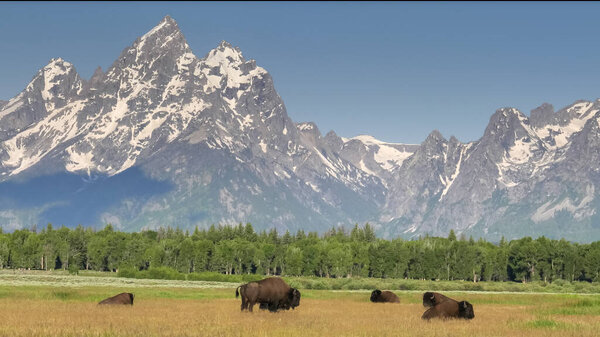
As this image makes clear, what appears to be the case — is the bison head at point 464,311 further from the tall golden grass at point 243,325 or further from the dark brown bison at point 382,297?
the dark brown bison at point 382,297

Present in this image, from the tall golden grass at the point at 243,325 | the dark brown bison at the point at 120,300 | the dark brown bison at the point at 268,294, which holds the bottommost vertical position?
the dark brown bison at the point at 120,300

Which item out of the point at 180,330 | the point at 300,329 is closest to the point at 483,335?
the point at 300,329

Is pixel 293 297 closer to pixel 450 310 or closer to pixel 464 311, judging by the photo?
pixel 450 310

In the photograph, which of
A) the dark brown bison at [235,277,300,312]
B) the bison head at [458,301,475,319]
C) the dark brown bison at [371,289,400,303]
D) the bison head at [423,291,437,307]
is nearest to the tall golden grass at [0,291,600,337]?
the dark brown bison at [235,277,300,312]

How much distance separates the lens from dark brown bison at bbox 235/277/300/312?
5094 cm

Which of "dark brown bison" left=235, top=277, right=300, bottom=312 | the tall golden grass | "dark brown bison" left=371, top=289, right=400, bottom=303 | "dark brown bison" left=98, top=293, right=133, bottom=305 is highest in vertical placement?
"dark brown bison" left=235, top=277, right=300, bottom=312

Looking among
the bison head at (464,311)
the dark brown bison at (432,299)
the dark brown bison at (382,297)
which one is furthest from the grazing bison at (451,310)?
the dark brown bison at (382,297)

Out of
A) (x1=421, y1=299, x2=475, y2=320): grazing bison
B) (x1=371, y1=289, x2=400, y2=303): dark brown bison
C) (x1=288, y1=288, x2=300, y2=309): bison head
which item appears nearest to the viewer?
(x1=421, y1=299, x2=475, y2=320): grazing bison

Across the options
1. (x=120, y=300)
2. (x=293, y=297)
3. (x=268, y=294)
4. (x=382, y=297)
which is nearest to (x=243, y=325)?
(x=268, y=294)

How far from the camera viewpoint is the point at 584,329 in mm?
40000

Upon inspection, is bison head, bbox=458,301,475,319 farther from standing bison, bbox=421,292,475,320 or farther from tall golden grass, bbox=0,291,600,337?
tall golden grass, bbox=0,291,600,337

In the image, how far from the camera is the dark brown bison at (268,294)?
167 ft

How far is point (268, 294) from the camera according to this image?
168 ft

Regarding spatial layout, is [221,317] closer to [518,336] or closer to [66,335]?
[66,335]
